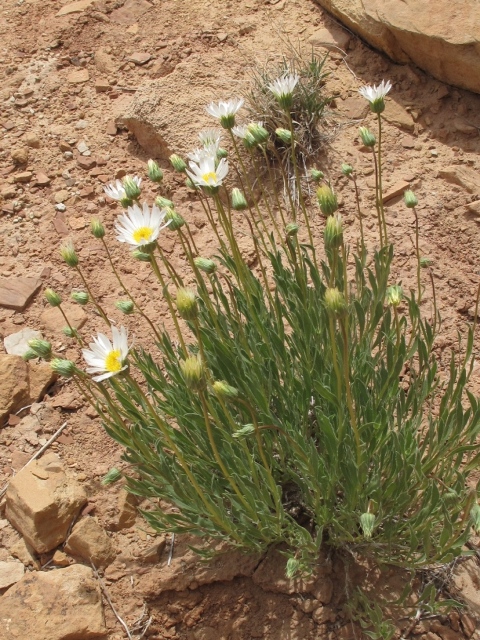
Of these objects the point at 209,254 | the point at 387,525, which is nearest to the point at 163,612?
the point at 387,525

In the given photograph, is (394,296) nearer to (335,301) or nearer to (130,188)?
(335,301)

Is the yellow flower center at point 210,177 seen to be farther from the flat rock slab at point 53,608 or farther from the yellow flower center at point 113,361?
the flat rock slab at point 53,608

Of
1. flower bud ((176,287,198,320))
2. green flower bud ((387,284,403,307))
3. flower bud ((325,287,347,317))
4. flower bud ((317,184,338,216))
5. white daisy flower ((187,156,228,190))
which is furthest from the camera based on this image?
green flower bud ((387,284,403,307))

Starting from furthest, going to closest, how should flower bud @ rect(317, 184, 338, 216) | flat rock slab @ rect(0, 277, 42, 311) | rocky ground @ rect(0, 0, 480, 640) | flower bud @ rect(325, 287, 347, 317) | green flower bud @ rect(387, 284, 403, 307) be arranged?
flat rock slab @ rect(0, 277, 42, 311), rocky ground @ rect(0, 0, 480, 640), green flower bud @ rect(387, 284, 403, 307), flower bud @ rect(317, 184, 338, 216), flower bud @ rect(325, 287, 347, 317)

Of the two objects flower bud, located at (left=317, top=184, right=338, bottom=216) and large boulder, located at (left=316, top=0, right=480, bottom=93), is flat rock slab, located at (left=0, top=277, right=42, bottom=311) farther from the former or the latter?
large boulder, located at (left=316, top=0, right=480, bottom=93)

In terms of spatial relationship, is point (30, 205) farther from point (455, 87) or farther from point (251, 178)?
point (455, 87)

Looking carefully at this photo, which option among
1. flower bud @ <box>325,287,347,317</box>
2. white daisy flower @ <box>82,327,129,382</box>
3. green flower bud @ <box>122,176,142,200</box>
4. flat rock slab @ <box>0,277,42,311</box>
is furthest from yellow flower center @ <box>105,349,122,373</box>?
flat rock slab @ <box>0,277,42,311</box>

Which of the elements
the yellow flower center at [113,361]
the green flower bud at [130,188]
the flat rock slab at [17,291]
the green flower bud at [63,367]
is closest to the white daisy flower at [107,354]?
the yellow flower center at [113,361]
